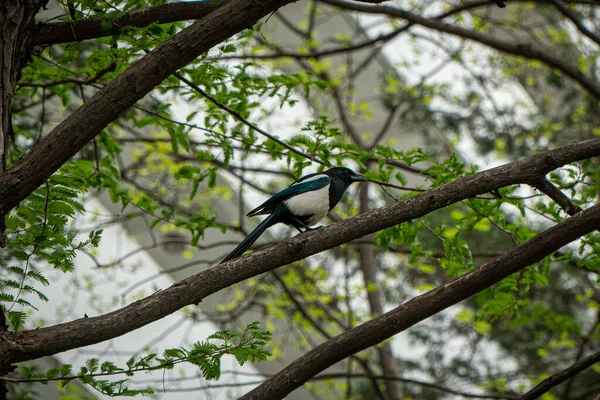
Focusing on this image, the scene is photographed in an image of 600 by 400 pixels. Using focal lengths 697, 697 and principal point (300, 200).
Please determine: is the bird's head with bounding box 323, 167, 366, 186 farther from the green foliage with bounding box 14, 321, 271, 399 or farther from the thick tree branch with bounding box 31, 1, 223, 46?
the green foliage with bounding box 14, 321, 271, 399

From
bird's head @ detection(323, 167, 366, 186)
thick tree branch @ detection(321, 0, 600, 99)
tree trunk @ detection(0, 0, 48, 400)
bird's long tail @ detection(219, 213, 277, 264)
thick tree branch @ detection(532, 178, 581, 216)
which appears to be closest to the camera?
tree trunk @ detection(0, 0, 48, 400)

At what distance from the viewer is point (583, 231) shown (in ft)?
8.88

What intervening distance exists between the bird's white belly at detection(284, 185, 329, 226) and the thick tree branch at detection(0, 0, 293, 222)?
1.43 meters

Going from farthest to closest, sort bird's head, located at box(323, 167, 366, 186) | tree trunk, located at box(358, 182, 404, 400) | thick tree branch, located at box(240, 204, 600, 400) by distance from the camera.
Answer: tree trunk, located at box(358, 182, 404, 400) < bird's head, located at box(323, 167, 366, 186) < thick tree branch, located at box(240, 204, 600, 400)

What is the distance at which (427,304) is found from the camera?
9.10ft

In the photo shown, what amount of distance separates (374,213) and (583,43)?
649 cm

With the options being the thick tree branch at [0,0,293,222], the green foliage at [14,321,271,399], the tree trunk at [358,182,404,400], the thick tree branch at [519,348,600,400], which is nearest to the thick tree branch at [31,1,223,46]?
the thick tree branch at [0,0,293,222]

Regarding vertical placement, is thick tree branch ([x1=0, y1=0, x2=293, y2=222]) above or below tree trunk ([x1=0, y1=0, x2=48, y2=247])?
below

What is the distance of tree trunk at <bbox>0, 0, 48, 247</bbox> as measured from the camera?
2.53 metres

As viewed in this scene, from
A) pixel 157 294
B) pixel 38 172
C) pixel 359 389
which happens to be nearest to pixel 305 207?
pixel 157 294

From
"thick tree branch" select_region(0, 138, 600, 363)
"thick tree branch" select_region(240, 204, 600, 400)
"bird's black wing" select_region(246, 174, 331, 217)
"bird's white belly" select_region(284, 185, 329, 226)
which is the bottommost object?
"thick tree branch" select_region(240, 204, 600, 400)

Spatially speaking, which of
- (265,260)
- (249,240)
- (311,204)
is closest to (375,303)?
(311,204)

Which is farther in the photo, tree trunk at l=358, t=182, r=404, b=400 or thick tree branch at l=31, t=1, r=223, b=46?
tree trunk at l=358, t=182, r=404, b=400

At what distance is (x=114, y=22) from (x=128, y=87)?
1.57 feet
